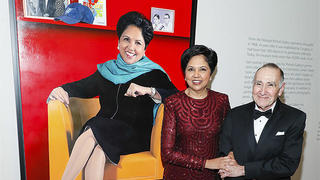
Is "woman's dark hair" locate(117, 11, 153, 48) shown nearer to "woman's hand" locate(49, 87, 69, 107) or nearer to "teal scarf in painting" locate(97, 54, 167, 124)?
"teal scarf in painting" locate(97, 54, 167, 124)

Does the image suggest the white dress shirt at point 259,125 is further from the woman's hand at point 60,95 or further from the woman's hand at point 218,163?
the woman's hand at point 60,95

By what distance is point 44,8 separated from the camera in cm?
140

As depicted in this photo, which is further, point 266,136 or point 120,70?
point 120,70

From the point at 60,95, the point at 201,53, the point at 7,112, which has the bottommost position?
the point at 7,112

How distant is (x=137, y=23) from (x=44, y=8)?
651mm

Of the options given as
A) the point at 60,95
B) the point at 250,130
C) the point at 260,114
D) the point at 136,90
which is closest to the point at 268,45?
the point at 260,114

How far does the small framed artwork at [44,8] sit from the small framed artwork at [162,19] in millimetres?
637

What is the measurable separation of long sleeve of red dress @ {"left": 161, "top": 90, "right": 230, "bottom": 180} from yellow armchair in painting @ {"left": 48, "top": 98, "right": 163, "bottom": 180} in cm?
25

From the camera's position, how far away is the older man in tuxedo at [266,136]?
1.31 metres

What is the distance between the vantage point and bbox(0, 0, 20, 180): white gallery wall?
1.40 metres

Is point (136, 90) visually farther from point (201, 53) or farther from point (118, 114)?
point (201, 53)

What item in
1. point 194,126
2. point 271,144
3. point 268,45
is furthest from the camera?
point 268,45

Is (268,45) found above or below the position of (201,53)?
above

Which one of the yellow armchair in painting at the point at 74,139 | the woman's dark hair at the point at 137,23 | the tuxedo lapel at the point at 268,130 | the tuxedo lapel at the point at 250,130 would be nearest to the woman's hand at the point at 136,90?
the yellow armchair in painting at the point at 74,139
